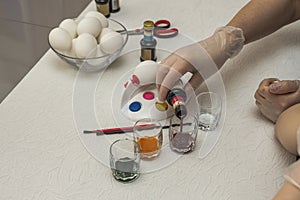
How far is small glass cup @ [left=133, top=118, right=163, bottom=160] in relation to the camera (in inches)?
33.4

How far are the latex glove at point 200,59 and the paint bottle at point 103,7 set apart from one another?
27cm

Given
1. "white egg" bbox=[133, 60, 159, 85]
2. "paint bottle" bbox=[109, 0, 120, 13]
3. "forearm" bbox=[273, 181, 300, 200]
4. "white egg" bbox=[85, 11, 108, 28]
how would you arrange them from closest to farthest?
"forearm" bbox=[273, 181, 300, 200]
"white egg" bbox=[133, 60, 159, 85]
"white egg" bbox=[85, 11, 108, 28]
"paint bottle" bbox=[109, 0, 120, 13]

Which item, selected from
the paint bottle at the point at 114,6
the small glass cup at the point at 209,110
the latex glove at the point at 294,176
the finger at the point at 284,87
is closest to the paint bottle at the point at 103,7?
the paint bottle at the point at 114,6

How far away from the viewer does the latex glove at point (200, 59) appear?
3.05 feet

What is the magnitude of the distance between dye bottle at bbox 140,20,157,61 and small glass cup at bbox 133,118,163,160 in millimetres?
200

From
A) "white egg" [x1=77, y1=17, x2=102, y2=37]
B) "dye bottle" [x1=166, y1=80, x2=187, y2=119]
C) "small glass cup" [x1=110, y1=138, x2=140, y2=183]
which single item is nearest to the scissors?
"white egg" [x1=77, y1=17, x2=102, y2=37]

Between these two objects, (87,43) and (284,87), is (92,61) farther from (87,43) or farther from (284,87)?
(284,87)

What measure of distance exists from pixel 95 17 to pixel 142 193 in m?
0.44

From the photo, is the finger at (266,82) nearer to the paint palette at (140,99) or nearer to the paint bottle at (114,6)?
the paint palette at (140,99)

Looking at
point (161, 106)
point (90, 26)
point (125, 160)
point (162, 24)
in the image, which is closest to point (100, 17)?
point (90, 26)

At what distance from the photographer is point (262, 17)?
43.0 inches

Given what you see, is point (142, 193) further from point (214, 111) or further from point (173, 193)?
point (214, 111)

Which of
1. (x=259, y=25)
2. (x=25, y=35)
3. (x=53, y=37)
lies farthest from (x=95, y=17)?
(x=25, y=35)

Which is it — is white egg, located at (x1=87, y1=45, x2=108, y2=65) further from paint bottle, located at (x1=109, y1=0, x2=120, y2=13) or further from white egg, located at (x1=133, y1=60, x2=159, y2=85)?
paint bottle, located at (x1=109, y1=0, x2=120, y2=13)
